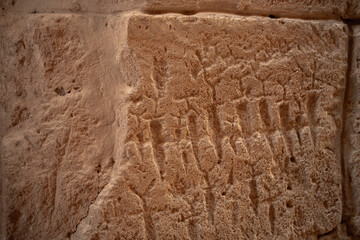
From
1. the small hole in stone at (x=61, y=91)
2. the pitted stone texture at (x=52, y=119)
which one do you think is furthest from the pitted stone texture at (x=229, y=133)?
the small hole in stone at (x=61, y=91)

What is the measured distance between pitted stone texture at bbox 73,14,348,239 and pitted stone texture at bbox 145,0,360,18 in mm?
58

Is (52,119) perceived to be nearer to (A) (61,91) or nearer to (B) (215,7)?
(A) (61,91)

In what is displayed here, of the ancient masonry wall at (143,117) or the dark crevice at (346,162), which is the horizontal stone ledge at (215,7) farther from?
the dark crevice at (346,162)

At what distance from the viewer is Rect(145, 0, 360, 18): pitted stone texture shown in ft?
5.24

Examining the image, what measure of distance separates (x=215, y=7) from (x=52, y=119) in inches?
35.2

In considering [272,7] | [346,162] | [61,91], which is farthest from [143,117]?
[346,162]

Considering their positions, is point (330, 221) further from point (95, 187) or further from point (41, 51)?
point (41, 51)

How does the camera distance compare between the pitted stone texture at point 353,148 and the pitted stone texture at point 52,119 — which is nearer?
the pitted stone texture at point 52,119

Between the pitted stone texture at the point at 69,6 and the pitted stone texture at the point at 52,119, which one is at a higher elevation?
the pitted stone texture at the point at 69,6

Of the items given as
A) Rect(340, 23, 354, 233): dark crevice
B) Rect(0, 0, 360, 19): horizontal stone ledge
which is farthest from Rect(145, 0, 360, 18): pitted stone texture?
Rect(340, 23, 354, 233): dark crevice

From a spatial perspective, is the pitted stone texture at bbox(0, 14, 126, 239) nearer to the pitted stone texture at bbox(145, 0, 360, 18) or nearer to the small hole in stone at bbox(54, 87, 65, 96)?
the small hole in stone at bbox(54, 87, 65, 96)

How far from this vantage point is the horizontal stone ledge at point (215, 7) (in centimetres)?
155

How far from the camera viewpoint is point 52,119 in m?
1.53

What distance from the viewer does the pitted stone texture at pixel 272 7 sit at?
5.24 ft
